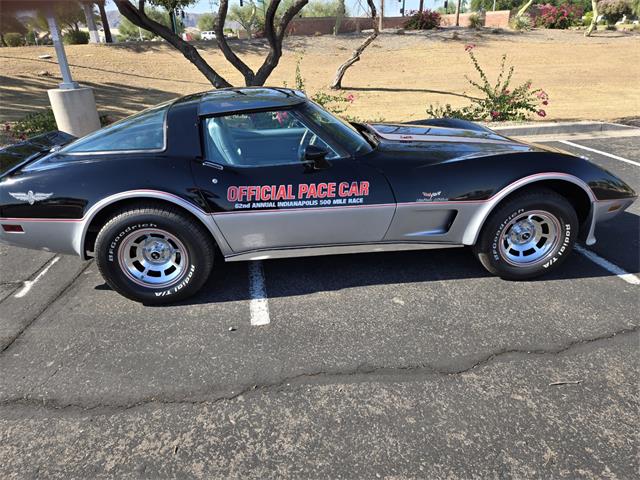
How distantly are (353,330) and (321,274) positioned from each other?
0.77m

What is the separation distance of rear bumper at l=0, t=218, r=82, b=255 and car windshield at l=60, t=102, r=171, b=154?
1.69ft

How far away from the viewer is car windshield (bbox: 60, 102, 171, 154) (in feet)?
9.48

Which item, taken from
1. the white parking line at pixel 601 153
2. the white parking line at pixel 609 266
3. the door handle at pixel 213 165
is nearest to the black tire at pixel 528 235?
the white parking line at pixel 609 266

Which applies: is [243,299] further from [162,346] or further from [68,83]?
[68,83]

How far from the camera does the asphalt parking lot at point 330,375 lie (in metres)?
1.90

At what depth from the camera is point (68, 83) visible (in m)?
7.09

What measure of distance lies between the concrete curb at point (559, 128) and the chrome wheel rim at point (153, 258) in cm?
659

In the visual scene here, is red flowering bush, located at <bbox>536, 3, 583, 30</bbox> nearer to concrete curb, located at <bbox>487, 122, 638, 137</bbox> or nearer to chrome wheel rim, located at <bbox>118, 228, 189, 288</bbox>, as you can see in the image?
concrete curb, located at <bbox>487, 122, 638, 137</bbox>

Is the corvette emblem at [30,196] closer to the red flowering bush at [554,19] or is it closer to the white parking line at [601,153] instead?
the white parking line at [601,153]

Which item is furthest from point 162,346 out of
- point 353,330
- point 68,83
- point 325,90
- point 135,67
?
point 135,67

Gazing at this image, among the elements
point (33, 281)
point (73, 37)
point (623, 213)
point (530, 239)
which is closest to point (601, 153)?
point (623, 213)

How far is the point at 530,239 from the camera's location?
10.5ft

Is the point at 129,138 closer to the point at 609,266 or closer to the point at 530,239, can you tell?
the point at 530,239

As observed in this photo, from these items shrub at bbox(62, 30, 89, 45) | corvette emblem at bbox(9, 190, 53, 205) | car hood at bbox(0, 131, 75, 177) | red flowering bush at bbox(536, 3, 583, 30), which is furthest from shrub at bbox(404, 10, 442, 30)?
corvette emblem at bbox(9, 190, 53, 205)
